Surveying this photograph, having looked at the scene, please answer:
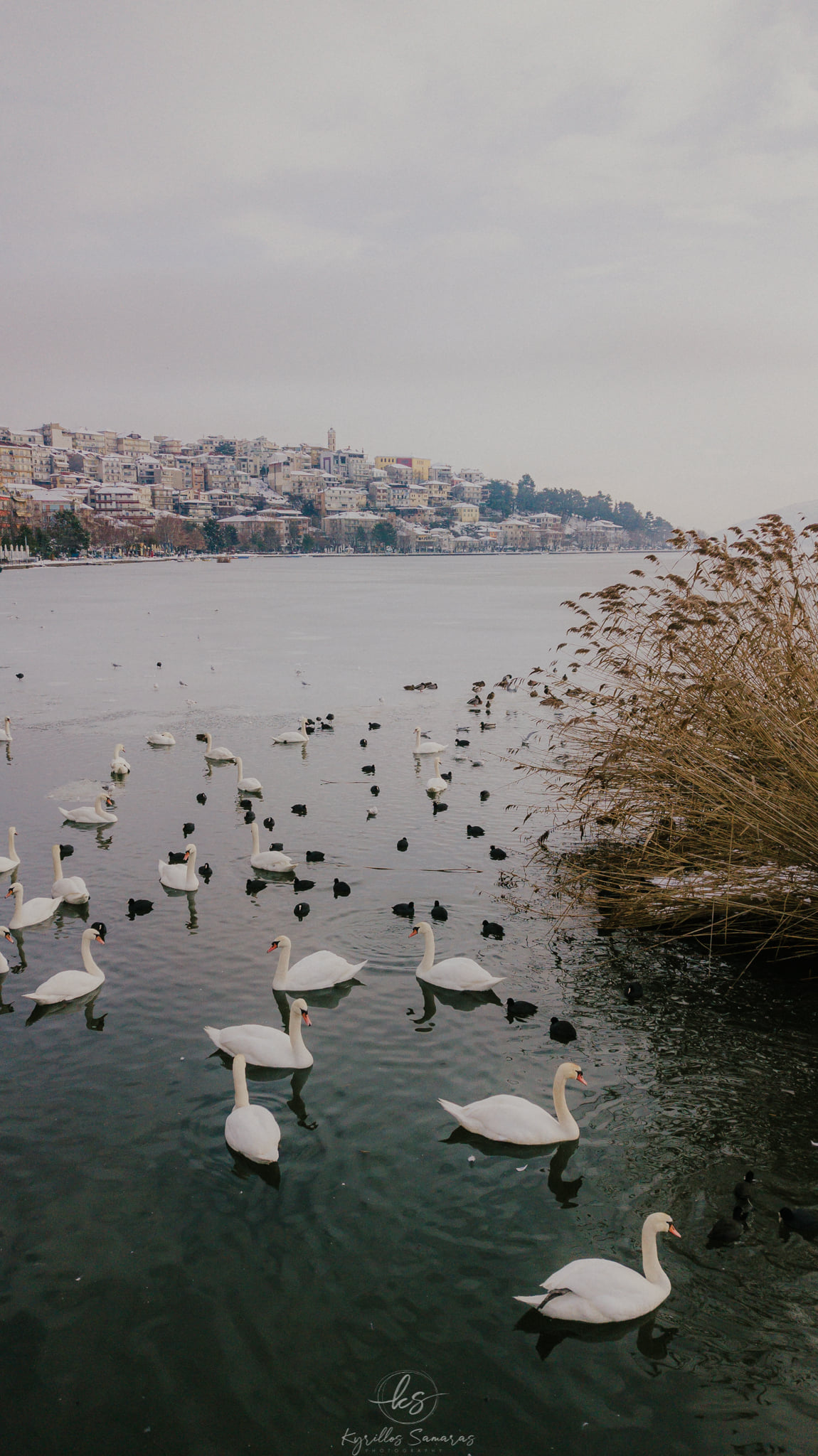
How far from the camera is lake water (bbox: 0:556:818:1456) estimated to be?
5.30 metres

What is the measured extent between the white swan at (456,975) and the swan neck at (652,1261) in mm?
4158

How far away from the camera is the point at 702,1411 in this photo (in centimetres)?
523

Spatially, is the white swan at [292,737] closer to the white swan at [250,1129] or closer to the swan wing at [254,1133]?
the white swan at [250,1129]

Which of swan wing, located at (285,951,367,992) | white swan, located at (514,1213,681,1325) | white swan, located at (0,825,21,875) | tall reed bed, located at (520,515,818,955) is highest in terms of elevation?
tall reed bed, located at (520,515,818,955)

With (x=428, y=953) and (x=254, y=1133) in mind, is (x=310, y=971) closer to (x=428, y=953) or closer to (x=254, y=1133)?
(x=428, y=953)

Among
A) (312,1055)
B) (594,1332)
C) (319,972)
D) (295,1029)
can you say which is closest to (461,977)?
(319,972)

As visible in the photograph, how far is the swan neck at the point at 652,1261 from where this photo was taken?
19.4 ft

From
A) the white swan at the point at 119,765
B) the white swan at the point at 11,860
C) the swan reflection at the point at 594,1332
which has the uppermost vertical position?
the white swan at the point at 119,765

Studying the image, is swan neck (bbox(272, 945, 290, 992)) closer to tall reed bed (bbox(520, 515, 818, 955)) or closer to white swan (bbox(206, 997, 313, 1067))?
white swan (bbox(206, 997, 313, 1067))

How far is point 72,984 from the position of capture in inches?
390

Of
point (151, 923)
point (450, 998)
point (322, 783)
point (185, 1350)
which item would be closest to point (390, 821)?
point (322, 783)

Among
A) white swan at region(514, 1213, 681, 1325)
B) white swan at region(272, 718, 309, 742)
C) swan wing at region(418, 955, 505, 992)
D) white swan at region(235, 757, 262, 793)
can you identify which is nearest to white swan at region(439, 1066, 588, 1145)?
white swan at region(514, 1213, 681, 1325)

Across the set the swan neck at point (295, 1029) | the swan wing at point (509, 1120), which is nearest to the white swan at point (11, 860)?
the swan neck at point (295, 1029)

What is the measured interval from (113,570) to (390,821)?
127 meters
